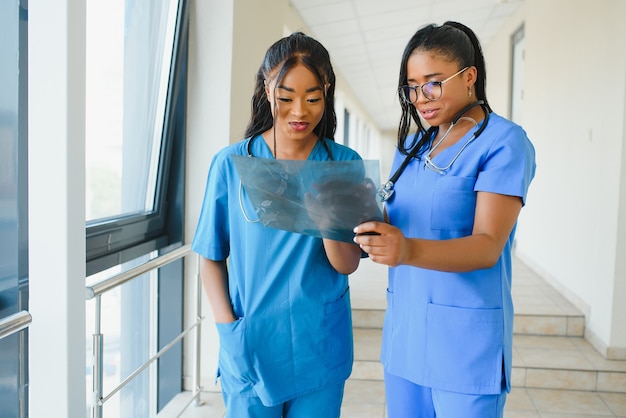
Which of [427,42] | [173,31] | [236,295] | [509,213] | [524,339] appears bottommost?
[524,339]

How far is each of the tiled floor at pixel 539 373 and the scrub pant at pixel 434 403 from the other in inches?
62.0

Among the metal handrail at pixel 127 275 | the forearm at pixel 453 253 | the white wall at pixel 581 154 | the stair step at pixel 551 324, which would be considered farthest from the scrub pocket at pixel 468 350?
the stair step at pixel 551 324

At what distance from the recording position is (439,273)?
3.86 feet

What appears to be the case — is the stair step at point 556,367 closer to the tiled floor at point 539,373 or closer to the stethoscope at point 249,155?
the tiled floor at point 539,373

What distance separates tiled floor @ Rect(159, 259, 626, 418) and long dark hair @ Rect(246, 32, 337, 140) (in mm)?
1824

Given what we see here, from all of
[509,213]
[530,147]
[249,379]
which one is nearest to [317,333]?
[249,379]

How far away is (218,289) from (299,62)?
1.65 feet

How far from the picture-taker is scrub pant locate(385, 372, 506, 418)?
3.74 ft

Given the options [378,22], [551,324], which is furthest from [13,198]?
[378,22]

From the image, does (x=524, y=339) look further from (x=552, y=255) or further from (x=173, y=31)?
(x=173, y=31)

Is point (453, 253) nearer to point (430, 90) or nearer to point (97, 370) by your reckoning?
point (430, 90)

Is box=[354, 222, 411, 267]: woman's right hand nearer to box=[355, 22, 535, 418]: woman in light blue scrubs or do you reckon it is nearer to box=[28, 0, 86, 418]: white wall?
box=[355, 22, 535, 418]: woman in light blue scrubs

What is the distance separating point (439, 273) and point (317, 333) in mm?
283

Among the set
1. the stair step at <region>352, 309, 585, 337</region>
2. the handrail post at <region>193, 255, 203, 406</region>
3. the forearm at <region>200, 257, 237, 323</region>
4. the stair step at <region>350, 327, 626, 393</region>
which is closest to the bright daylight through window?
the handrail post at <region>193, 255, 203, 406</region>
